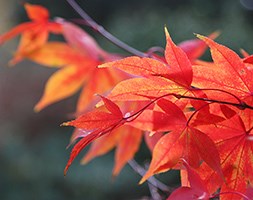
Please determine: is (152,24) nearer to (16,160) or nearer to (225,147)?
(16,160)

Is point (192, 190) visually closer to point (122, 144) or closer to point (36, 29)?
point (122, 144)

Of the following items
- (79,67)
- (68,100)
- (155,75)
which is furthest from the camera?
(68,100)

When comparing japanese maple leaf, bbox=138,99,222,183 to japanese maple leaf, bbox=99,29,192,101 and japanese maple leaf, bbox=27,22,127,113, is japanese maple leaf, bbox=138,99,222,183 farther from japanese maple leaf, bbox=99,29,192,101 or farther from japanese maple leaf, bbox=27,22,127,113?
japanese maple leaf, bbox=27,22,127,113

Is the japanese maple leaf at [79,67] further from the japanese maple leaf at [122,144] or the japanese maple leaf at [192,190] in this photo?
the japanese maple leaf at [192,190]

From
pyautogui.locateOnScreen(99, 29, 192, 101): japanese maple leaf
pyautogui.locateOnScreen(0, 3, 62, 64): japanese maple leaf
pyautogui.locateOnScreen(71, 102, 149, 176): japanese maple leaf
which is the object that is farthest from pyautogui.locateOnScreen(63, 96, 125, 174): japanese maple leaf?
pyautogui.locateOnScreen(0, 3, 62, 64): japanese maple leaf

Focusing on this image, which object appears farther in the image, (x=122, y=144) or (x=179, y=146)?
(x=122, y=144)

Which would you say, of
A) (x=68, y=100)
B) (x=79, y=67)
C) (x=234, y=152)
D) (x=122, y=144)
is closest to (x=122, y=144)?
(x=122, y=144)

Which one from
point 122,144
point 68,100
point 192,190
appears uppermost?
point 192,190
